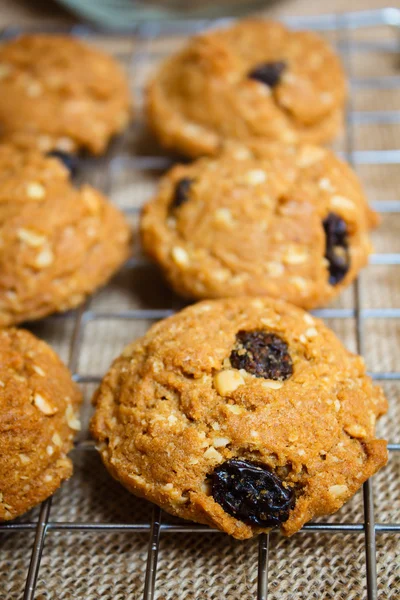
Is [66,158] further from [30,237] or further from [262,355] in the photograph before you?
[262,355]

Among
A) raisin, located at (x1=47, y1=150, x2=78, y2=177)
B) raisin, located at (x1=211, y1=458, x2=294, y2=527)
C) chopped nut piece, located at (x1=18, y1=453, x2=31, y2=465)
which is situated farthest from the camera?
raisin, located at (x1=47, y1=150, x2=78, y2=177)

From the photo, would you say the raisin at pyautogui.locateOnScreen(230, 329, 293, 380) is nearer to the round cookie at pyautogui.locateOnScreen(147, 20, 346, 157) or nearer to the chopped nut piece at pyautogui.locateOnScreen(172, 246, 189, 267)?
the chopped nut piece at pyautogui.locateOnScreen(172, 246, 189, 267)

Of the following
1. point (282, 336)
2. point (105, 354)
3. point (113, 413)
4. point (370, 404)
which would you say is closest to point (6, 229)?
point (105, 354)

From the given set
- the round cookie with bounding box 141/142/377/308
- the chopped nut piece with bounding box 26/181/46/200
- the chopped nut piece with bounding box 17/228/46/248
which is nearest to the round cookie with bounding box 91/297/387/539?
the round cookie with bounding box 141/142/377/308

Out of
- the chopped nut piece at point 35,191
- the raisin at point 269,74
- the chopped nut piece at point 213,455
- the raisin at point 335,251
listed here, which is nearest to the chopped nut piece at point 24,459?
the chopped nut piece at point 213,455

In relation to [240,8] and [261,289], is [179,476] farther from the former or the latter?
[240,8]

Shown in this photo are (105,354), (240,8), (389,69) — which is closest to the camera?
(105,354)

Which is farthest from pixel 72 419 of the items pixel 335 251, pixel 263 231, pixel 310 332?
pixel 335 251

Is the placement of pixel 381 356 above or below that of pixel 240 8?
below
